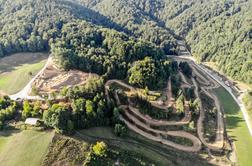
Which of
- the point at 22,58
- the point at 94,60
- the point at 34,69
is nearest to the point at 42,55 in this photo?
the point at 22,58

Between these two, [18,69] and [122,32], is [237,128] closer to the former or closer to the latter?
[18,69]

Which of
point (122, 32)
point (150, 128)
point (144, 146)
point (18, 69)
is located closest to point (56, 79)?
point (18, 69)

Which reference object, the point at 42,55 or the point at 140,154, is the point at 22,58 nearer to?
the point at 42,55

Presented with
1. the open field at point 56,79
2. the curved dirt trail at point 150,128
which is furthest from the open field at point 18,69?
the curved dirt trail at point 150,128

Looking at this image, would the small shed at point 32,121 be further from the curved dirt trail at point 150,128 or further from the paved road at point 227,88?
the paved road at point 227,88

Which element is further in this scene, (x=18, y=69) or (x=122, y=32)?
(x=122, y=32)
